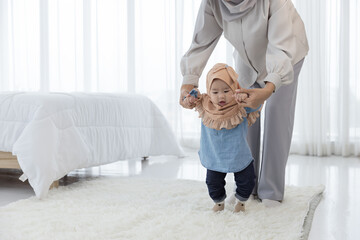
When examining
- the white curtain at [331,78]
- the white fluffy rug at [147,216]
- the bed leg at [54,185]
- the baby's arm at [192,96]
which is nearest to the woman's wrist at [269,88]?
the baby's arm at [192,96]

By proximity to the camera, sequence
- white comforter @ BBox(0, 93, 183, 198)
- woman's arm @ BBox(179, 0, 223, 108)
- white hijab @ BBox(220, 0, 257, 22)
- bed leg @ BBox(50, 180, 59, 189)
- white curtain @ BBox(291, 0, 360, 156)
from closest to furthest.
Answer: white hijab @ BBox(220, 0, 257, 22), woman's arm @ BBox(179, 0, 223, 108), white comforter @ BBox(0, 93, 183, 198), bed leg @ BBox(50, 180, 59, 189), white curtain @ BBox(291, 0, 360, 156)

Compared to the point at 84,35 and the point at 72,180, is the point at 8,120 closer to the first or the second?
the point at 72,180

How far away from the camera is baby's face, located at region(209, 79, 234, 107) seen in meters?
1.71

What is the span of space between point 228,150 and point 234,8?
0.59 m

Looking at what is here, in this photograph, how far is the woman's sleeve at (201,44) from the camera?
6.19 ft

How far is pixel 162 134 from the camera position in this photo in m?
3.34

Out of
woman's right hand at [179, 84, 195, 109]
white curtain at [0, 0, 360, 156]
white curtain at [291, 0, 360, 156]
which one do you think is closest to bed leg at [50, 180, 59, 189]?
woman's right hand at [179, 84, 195, 109]

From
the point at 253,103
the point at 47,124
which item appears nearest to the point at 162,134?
the point at 47,124

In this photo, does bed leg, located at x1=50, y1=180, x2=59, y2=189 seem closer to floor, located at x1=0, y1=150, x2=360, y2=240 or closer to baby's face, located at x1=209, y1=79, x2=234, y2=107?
floor, located at x1=0, y1=150, x2=360, y2=240

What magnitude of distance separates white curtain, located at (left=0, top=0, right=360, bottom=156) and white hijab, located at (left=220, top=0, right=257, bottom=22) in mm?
2216

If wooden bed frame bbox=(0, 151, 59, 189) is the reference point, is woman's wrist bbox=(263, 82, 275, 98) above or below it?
above

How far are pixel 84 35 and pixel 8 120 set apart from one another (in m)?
2.70

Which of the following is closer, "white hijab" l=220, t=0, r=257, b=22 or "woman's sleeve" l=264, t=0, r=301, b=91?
"woman's sleeve" l=264, t=0, r=301, b=91

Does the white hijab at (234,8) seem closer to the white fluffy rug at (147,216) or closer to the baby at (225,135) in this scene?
the baby at (225,135)
